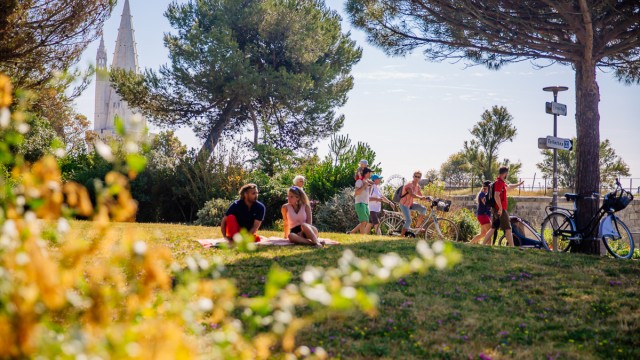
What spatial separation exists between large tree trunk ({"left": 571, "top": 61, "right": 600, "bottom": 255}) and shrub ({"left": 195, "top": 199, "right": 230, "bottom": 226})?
9.15 meters

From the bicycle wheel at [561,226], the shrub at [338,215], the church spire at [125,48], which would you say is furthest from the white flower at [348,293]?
the church spire at [125,48]

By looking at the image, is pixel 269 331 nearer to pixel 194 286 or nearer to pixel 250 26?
pixel 194 286

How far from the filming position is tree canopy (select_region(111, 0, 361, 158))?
2909 centimetres

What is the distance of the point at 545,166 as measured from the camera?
50.7 metres

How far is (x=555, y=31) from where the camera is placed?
41.3 ft

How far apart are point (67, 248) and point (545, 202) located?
26.7m

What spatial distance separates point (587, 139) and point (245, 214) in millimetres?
6698

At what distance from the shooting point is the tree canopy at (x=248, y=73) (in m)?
29.1

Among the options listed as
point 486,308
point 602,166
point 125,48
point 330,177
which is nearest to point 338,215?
point 330,177

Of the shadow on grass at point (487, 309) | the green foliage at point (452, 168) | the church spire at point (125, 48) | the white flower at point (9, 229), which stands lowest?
the shadow on grass at point (487, 309)

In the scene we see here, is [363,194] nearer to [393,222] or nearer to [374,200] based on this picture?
[374,200]

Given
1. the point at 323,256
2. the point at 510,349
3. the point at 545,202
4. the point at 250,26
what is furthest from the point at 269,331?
the point at 250,26

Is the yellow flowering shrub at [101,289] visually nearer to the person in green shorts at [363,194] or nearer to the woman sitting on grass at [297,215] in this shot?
the woman sitting on grass at [297,215]

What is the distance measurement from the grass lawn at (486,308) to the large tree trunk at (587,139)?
2.16 m
